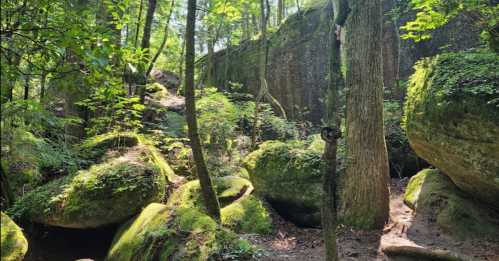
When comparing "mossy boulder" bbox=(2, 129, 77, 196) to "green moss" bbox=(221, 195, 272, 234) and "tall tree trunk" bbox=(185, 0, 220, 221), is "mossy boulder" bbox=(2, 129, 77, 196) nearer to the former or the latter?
"tall tree trunk" bbox=(185, 0, 220, 221)

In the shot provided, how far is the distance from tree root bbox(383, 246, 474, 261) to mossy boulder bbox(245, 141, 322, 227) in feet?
6.97

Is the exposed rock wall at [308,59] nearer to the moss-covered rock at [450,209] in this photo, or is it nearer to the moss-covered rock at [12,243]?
the moss-covered rock at [450,209]

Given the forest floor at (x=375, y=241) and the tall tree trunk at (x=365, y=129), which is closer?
the forest floor at (x=375, y=241)

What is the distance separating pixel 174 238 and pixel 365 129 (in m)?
4.42

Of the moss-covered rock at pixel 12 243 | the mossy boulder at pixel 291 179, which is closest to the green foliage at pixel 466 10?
the mossy boulder at pixel 291 179

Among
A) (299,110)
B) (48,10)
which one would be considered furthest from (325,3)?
(48,10)

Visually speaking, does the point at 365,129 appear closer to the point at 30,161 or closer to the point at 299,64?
the point at 30,161

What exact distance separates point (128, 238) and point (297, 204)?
3.92 m

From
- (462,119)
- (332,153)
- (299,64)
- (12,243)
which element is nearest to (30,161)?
(12,243)

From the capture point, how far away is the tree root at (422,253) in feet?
17.8

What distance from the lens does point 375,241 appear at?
6672mm

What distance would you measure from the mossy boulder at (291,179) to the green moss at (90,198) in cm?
275

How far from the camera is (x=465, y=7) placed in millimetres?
6512

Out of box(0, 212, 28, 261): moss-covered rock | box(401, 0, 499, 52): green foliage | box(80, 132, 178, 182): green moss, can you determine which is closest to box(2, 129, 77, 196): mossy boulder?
box(80, 132, 178, 182): green moss
